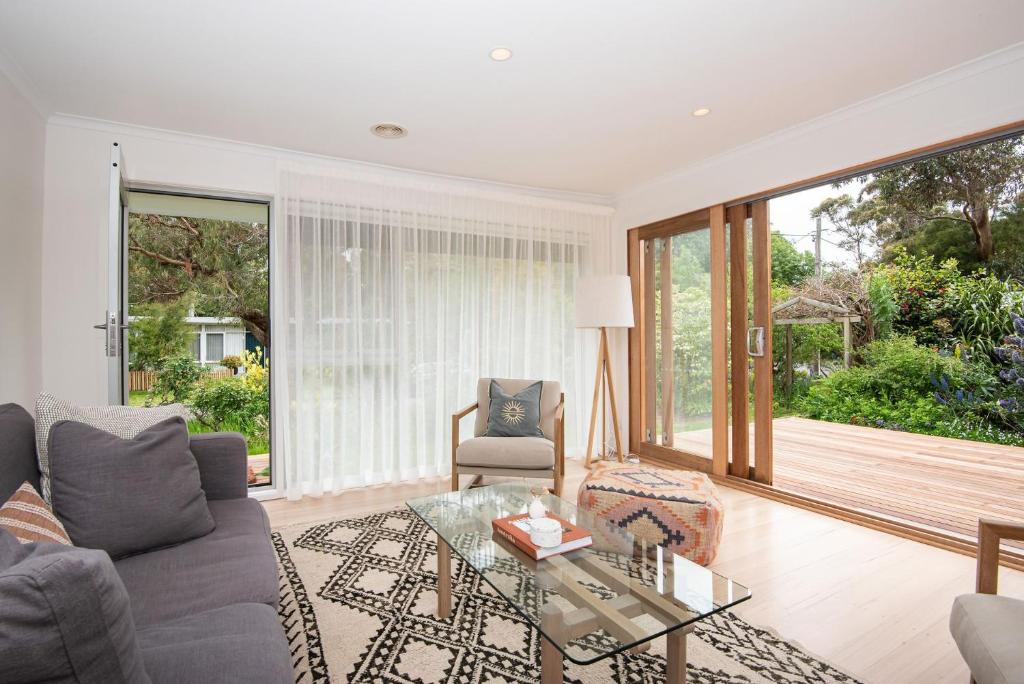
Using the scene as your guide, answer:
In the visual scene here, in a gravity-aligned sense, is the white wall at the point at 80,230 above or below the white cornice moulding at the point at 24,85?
below

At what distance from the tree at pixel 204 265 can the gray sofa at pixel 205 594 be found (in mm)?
2182

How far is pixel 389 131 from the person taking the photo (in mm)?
3438

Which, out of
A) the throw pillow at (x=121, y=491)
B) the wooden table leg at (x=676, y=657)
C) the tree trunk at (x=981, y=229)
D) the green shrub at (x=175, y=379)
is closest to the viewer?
the wooden table leg at (x=676, y=657)

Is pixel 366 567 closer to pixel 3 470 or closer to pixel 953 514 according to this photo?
pixel 3 470

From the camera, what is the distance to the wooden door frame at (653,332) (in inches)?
159

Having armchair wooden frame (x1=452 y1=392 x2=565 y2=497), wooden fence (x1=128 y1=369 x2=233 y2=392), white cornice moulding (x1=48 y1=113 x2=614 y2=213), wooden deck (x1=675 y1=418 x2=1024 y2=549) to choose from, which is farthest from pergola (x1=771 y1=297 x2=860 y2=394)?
wooden fence (x1=128 y1=369 x2=233 y2=392)

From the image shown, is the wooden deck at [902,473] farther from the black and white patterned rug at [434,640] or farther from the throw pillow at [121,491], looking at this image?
the throw pillow at [121,491]

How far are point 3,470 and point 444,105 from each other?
103 inches

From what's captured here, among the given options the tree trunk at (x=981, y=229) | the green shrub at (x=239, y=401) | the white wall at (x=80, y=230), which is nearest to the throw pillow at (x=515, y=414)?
the green shrub at (x=239, y=401)

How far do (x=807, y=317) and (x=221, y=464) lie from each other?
15.0ft

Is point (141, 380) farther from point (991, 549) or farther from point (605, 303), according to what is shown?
point (991, 549)

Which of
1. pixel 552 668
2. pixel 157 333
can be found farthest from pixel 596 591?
pixel 157 333

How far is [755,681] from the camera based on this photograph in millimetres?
1738

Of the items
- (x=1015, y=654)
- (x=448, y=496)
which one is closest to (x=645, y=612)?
(x=1015, y=654)
